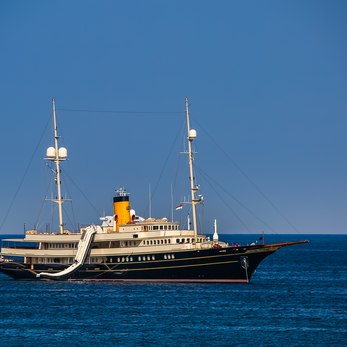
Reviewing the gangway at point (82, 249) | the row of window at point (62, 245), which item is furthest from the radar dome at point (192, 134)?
the row of window at point (62, 245)

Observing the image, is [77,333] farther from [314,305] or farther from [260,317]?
[314,305]

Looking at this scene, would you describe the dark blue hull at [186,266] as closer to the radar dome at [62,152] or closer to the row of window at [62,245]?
the row of window at [62,245]

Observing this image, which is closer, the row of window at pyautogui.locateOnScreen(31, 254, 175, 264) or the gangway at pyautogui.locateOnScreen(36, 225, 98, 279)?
the row of window at pyautogui.locateOnScreen(31, 254, 175, 264)

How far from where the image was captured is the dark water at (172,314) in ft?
190

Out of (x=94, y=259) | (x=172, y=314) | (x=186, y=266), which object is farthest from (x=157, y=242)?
(x=172, y=314)

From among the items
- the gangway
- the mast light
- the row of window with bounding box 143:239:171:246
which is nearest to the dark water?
the gangway

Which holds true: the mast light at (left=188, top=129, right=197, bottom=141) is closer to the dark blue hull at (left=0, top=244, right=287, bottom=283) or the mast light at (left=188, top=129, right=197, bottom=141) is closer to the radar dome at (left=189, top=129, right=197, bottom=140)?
the radar dome at (left=189, top=129, right=197, bottom=140)

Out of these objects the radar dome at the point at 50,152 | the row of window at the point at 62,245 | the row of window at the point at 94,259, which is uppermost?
the radar dome at the point at 50,152

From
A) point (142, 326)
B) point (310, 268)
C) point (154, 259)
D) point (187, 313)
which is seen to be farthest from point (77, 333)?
point (310, 268)

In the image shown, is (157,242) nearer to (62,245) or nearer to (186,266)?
(186,266)

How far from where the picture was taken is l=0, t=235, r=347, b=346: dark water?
57812mm

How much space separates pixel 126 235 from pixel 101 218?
6659 mm

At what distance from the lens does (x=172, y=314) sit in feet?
223

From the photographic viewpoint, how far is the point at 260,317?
2638 inches
